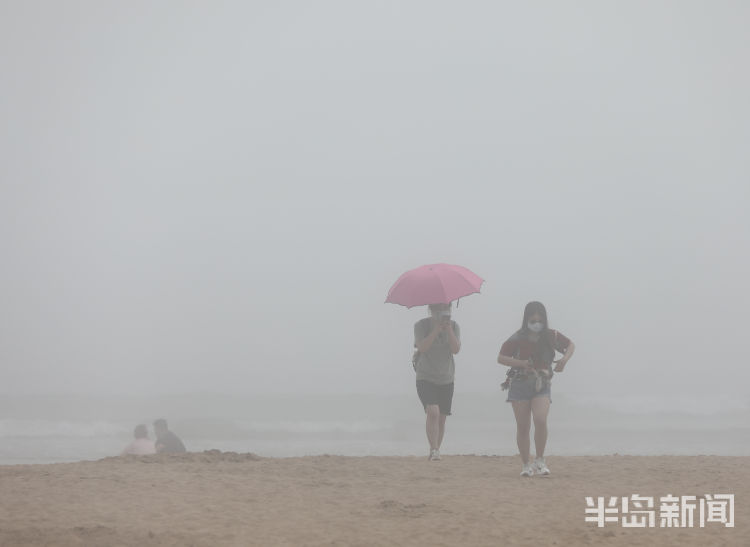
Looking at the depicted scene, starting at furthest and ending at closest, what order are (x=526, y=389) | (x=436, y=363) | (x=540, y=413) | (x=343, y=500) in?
(x=436, y=363), (x=526, y=389), (x=540, y=413), (x=343, y=500)

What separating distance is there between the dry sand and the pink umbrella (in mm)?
1719

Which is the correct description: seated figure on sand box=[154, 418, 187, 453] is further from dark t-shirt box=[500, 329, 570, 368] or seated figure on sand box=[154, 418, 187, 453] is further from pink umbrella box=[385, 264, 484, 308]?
dark t-shirt box=[500, 329, 570, 368]

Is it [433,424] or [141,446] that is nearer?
[433,424]

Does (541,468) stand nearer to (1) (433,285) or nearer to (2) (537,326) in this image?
(2) (537,326)

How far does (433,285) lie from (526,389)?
1411 millimetres

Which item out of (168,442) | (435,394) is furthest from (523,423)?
(168,442)

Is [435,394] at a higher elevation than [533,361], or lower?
lower

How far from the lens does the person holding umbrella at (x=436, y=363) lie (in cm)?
912

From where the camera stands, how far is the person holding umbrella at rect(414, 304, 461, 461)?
29.9 feet

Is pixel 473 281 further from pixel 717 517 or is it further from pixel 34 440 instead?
pixel 34 440

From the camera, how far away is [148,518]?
6.46 meters

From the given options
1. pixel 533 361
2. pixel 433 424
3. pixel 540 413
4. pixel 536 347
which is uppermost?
pixel 536 347

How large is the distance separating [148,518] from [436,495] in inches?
93.5

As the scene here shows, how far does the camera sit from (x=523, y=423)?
329 inches
